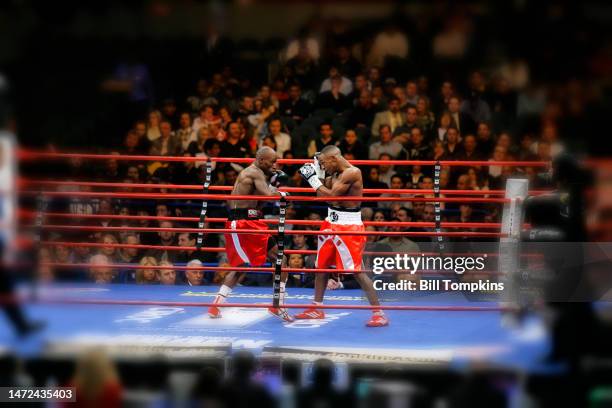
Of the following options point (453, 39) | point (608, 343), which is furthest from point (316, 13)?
point (608, 343)

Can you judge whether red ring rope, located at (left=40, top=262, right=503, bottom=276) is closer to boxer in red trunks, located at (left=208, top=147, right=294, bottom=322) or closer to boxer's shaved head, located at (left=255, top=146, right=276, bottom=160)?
boxer in red trunks, located at (left=208, top=147, right=294, bottom=322)

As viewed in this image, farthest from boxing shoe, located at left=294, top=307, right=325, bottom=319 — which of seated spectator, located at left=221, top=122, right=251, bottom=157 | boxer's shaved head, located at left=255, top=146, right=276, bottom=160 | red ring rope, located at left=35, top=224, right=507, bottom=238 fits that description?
seated spectator, located at left=221, top=122, right=251, bottom=157

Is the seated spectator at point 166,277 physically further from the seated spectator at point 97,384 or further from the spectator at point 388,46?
the seated spectator at point 97,384

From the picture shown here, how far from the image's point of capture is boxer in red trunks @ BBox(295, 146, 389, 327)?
725 cm

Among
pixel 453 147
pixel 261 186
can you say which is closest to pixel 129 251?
pixel 261 186

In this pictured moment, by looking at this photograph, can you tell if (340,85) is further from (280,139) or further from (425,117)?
(425,117)

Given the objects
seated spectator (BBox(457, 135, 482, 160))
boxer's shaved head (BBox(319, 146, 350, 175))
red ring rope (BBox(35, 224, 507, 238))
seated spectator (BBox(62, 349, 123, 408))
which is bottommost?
seated spectator (BBox(62, 349, 123, 408))

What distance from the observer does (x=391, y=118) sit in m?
9.36

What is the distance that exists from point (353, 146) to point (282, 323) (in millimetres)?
2558

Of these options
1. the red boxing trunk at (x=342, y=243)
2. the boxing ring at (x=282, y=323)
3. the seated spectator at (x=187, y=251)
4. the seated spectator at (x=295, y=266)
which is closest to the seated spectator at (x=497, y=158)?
the boxing ring at (x=282, y=323)

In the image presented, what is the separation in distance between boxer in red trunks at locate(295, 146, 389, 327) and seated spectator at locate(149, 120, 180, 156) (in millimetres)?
2871

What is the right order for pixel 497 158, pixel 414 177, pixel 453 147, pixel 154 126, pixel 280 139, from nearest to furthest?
pixel 497 158 < pixel 453 147 < pixel 414 177 < pixel 280 139 < pixel 154 126

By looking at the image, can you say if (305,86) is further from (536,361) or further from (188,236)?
(536,361)

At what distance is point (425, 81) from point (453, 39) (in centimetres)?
333
